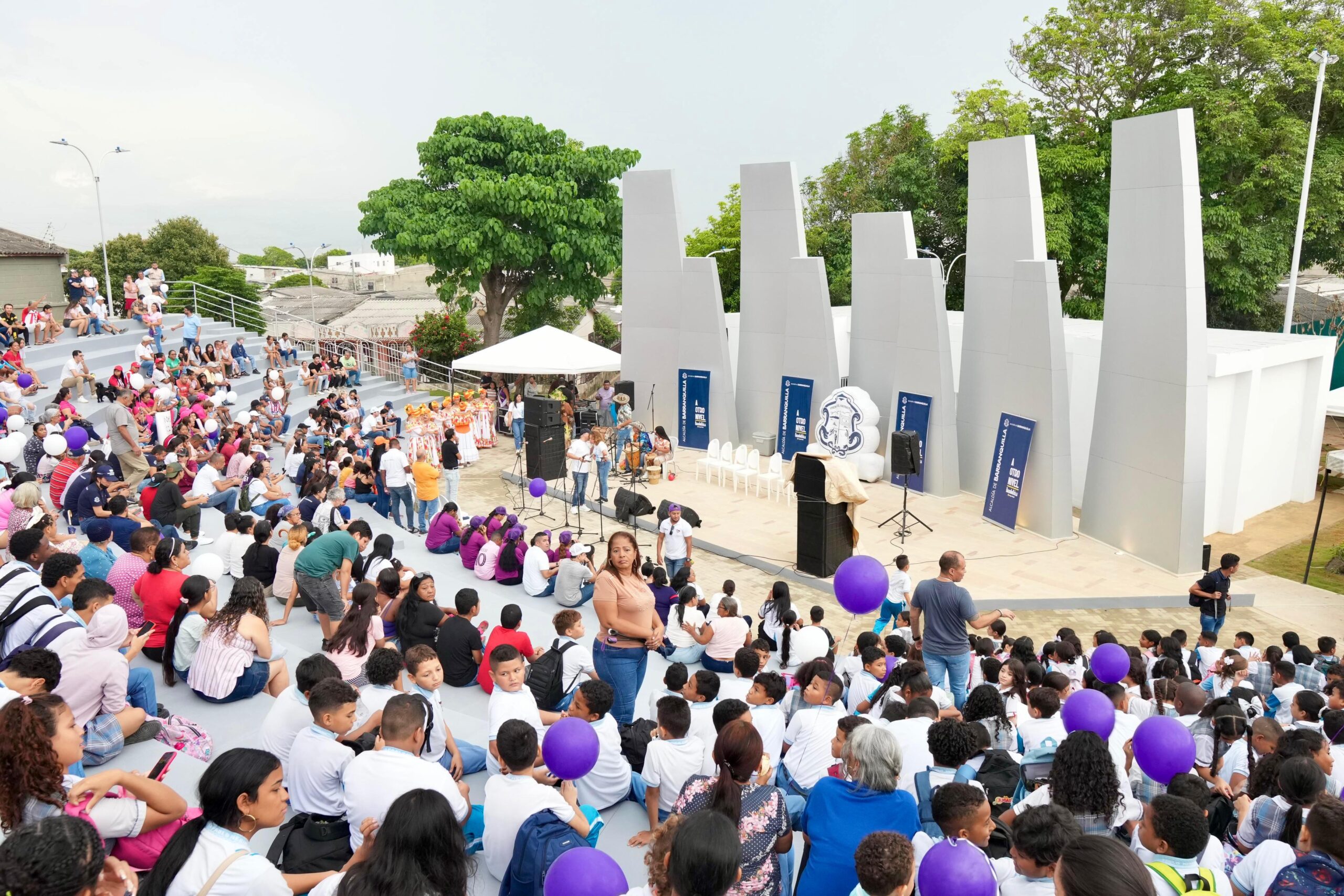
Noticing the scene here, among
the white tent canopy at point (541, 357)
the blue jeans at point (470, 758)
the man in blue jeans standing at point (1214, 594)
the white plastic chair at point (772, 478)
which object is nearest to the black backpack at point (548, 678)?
the blue jeans at point (470, 758)

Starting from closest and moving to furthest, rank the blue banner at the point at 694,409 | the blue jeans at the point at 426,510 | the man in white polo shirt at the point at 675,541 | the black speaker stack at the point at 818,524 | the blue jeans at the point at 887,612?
1. the blue jeans at the point at 887,612
2. the man in white polo shirt at the point at 675,541
3. the black speaker stack at the point at 818,524
4. the blue jeans at the point at 426,510
5. the blue banner at the point at 694,409

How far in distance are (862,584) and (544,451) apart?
425 inches

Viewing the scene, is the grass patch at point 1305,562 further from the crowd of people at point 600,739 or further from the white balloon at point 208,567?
the white balloon at point 208,567

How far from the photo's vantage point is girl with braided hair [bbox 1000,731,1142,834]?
399 cm

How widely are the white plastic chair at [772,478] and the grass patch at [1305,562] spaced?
763 centimetres

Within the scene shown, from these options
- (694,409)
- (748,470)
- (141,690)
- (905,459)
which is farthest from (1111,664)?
(694,409)

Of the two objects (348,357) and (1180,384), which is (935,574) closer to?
(1180,384)

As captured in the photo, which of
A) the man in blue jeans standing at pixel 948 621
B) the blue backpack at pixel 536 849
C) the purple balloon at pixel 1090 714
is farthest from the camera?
the man in blue jeans standing at pixel 948 621

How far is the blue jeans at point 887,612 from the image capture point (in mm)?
9023

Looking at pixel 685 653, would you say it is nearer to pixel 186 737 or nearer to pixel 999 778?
pixel 999 778

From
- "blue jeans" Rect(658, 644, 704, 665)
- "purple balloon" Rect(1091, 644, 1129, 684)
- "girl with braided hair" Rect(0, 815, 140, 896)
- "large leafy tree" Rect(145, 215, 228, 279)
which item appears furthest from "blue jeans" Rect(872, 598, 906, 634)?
"large leafy tree" Rect(145, 215, 228, 279)

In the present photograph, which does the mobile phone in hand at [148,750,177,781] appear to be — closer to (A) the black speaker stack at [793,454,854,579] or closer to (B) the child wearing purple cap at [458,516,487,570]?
(B) the child wearing purple cap at [458,516,487,570]

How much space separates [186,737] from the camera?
536cm

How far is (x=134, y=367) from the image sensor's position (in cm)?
1705
